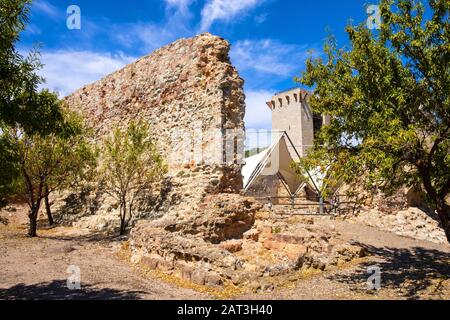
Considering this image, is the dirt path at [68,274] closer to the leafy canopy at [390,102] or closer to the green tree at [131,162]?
the green tree at [131,162]

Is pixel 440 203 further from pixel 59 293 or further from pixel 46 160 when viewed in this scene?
pixel 46 160

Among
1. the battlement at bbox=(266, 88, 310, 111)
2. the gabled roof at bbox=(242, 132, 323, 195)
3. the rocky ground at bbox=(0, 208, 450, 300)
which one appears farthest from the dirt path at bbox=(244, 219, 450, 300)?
the battlement at bbox=(266, 88, 310, 111)

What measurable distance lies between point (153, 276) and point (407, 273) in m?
6.38

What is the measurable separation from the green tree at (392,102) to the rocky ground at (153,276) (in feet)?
6.44

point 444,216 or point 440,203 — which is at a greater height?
point 440,203

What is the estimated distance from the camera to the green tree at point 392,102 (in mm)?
→ 8117

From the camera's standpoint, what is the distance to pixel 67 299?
Result: 666 centimetres

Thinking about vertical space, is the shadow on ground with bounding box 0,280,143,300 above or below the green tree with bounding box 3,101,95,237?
below

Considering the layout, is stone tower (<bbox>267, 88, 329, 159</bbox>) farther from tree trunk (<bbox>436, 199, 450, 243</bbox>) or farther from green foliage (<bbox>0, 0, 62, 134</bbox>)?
green foliage (<bbox>0, 0, 62, 134</bbox>)

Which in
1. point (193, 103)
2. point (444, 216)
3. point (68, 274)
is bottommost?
point (68, 274)

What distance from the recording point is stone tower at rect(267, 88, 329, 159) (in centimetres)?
4950

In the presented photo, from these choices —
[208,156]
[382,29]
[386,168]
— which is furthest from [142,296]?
[382,29]

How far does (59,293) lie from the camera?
7055 mm

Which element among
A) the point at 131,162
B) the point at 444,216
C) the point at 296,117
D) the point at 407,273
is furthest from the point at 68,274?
the point at 296,117
